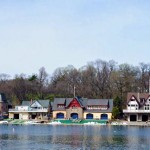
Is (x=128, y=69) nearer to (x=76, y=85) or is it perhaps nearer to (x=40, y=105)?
(x=76, y=85)

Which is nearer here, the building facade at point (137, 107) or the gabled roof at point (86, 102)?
the building facade at point (137, 107)

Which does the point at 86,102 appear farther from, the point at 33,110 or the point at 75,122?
the point at 33,110

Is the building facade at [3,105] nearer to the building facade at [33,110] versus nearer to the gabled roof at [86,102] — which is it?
the building facade at [33,110]

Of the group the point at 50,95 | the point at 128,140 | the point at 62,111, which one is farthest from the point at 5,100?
the point at 128,140

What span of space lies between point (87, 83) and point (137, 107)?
24147mm

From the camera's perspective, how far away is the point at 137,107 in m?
104

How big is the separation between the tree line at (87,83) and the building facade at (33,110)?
953cm

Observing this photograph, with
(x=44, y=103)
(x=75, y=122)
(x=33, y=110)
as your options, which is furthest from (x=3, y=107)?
(x=75, y=122)

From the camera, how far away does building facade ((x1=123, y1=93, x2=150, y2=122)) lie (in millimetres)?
103000

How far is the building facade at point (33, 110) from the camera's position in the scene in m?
111

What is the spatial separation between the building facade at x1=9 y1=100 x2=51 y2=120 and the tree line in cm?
953

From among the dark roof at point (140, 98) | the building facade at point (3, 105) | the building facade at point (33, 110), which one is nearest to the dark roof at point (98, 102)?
the dark roof at point (140, 98)

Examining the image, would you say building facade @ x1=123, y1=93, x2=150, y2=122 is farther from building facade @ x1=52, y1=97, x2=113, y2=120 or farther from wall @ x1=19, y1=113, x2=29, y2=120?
wall @ x1=19, y1=113, x2=29, y2=120

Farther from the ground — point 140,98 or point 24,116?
point 140,98
